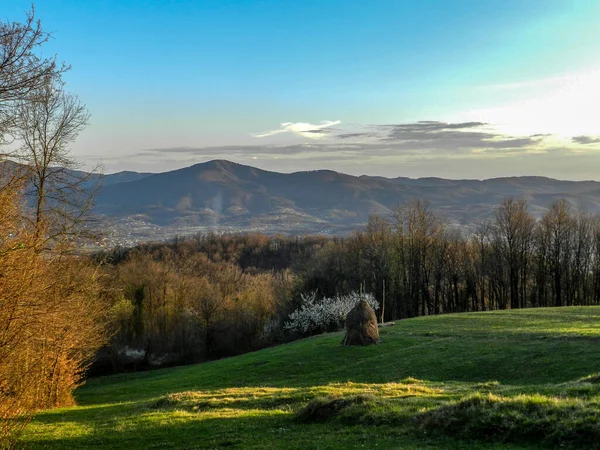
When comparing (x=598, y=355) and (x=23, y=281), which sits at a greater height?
(x=23, y=281)

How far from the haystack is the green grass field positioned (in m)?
1.30

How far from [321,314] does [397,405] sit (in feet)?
157

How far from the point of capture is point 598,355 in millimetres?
24109

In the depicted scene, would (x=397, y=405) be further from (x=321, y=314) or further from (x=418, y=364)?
(x=321, y=314)

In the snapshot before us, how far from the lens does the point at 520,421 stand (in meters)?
11.1

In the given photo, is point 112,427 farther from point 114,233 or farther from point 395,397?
point 114,233

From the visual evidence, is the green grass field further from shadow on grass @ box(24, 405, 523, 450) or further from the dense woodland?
the dense woodland

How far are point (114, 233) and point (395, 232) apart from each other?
57203 millimetres

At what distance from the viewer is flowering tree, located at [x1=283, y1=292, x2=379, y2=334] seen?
61828 mm

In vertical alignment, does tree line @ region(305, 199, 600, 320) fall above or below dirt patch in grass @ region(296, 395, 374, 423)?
below

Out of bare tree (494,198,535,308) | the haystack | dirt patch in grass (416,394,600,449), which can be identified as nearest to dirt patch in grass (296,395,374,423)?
dirt patch in grass (416,394,600,449)

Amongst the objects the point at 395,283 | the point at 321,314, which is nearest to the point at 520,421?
the point at 321,314

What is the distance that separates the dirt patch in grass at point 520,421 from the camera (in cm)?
1012

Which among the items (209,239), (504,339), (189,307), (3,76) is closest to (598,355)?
(504,339)
